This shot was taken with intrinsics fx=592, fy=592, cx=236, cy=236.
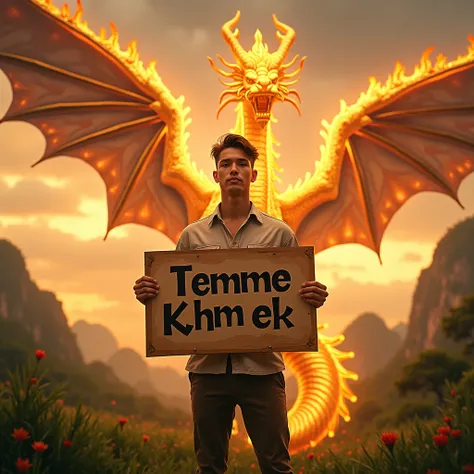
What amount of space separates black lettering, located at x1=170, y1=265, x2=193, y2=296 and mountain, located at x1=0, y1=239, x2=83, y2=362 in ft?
21.6

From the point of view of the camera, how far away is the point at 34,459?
88.6 inches

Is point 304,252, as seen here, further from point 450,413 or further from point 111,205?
point 111,205

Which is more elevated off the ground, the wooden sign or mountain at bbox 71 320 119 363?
mountain at bbox 71 320 119 363

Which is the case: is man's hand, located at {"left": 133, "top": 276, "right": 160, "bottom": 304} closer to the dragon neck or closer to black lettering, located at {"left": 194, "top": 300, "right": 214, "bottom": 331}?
black lettering, located at {"left": 194, "top": 300, "right": 214, "bottom": 331}

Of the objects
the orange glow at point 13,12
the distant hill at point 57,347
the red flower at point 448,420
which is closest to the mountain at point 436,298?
the distant hill at point 57,347

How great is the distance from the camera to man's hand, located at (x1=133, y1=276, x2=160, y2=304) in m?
1.95

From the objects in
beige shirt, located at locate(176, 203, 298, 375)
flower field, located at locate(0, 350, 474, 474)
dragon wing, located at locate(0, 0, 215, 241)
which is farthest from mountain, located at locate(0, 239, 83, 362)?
beige shirt, located at locate(176, 203, 298, 375)

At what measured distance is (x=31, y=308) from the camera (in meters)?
9.15

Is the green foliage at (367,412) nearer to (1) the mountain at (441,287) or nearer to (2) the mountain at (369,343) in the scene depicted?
(2) the mountain at (369,343)

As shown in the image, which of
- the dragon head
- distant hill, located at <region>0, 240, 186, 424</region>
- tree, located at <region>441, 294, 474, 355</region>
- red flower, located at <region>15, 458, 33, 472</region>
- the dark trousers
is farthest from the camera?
distant hill, located at <region>0, 240, 186, 424</region>

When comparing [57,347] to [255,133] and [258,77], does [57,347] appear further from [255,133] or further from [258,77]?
[258,77]

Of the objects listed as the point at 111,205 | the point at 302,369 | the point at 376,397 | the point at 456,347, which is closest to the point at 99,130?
the point at 111,205

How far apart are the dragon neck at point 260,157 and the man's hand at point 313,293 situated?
7.78 feet

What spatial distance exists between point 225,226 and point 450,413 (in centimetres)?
188
